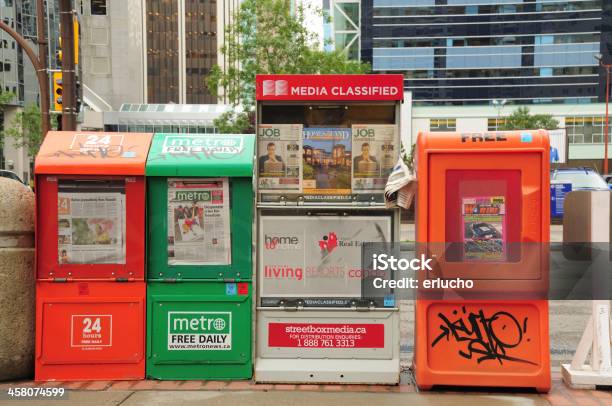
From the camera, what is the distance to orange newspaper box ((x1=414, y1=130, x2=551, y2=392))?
4.61 meters

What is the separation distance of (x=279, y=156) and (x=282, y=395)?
1896 millimetres

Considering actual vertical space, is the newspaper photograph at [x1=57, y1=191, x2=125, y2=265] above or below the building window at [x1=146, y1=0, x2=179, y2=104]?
below

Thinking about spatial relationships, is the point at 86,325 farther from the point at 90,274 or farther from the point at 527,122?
the point at 527,122

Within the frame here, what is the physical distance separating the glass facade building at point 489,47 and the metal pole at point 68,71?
3212 inches

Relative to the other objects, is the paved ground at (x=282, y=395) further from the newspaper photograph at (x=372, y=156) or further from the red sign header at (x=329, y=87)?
the red sign header at (x=329, y=87)

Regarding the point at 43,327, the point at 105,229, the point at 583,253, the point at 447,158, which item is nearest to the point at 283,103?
the point at 447,158

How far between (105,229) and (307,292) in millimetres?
1718

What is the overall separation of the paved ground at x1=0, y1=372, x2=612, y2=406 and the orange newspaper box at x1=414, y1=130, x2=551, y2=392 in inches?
5.0

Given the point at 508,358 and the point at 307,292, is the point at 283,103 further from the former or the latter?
the point at 508,358

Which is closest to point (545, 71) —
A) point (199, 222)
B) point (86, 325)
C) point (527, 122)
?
point (527, 122)

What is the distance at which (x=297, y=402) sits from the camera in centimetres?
441

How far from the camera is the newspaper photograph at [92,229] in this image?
4.80 metres

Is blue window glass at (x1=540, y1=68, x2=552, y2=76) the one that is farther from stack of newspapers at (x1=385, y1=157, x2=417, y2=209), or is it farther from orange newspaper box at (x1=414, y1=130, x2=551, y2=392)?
stack of newspapers at (x1=385, y1=157, x2=417, y2=209)

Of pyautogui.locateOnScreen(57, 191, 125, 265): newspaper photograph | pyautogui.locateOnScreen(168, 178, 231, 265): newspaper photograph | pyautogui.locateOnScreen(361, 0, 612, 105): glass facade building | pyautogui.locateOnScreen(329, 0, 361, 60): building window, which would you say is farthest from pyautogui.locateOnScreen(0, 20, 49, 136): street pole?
pyautogui.locateOnScreen(329, 0, 361, 60): building window
